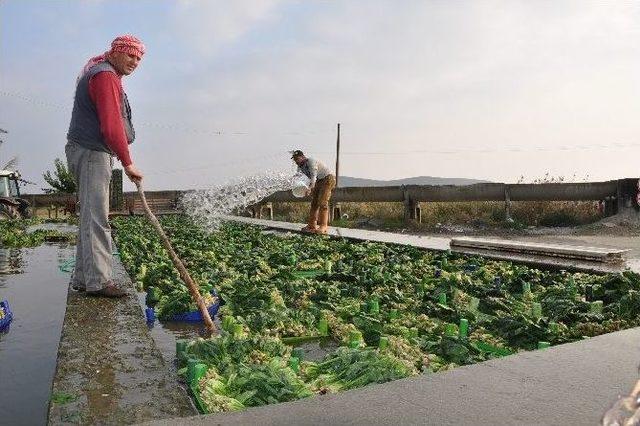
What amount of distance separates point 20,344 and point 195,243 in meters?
7.15

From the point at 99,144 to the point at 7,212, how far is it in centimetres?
1881

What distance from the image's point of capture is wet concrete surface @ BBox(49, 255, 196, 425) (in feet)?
8.12

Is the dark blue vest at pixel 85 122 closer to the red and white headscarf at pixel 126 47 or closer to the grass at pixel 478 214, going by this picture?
the red and white headscarf at pixel 126 47

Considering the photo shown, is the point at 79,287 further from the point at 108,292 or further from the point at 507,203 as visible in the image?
the point at 507,203

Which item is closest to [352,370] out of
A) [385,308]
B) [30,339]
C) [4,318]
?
[385,308]

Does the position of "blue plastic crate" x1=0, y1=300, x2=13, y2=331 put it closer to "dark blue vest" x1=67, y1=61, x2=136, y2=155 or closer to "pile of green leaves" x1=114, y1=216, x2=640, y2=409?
"pile of green leaves" x1=114, y1=216, x2=640, y2=409

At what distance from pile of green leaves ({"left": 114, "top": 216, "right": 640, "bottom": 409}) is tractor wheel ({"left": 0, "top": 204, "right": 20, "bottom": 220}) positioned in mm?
14602

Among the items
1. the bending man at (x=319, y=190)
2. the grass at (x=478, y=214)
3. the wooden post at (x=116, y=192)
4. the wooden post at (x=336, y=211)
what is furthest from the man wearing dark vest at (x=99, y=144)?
the wooden post at (x=116, y=192)

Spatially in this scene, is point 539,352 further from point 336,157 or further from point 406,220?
point 336,157

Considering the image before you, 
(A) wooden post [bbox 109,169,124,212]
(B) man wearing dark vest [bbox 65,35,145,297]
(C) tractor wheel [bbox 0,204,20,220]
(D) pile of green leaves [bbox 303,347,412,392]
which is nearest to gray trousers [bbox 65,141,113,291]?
(B) man wearing dark vest [bbox 65,35,145,297]

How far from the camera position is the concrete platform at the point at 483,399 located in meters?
2.27

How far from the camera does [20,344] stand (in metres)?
4.20

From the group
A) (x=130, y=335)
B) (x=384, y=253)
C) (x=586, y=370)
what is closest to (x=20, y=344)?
(x=130, y=335)

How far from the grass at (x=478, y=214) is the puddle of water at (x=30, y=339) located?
14606 millimetres
